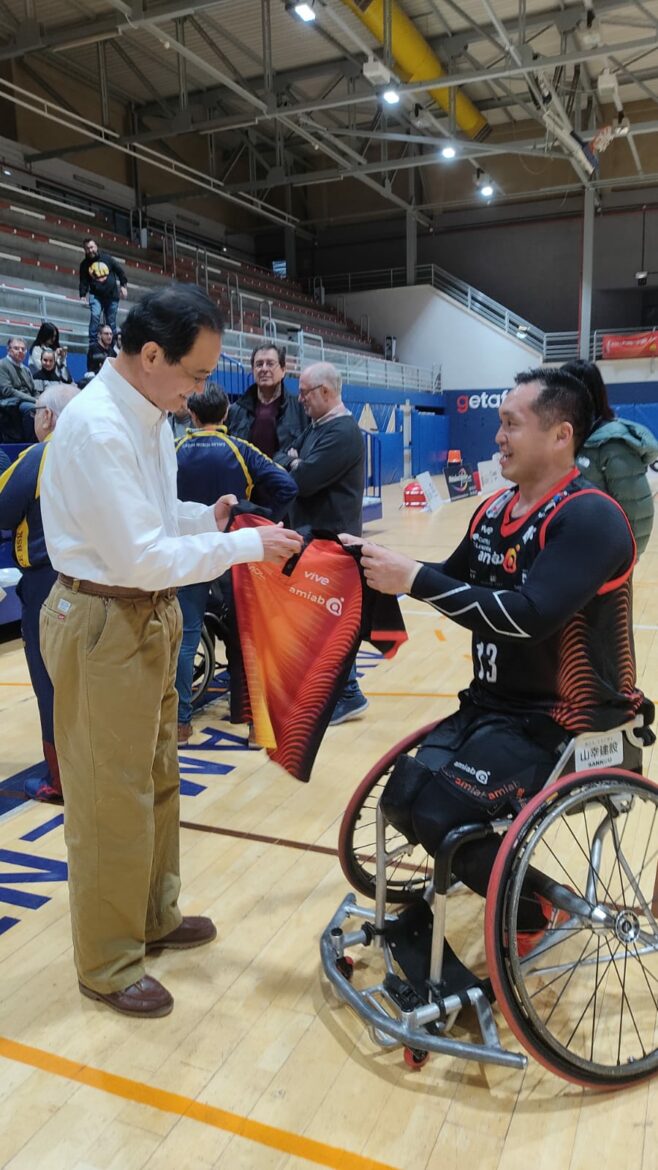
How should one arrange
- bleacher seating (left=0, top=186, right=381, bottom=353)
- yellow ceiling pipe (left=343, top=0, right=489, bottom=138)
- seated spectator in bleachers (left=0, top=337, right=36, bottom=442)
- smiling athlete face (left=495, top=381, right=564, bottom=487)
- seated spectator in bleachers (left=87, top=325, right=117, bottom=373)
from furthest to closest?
yellow ceiling pipe (left=343, top=0, right=489, bottom=138) → bleacher seating (left=0, top=186, right=381, bottom=353) → seated spectator in bleachers (left=87, top=325, right=117, bottom=373) → seated spectator in bleachers (left=0, top=337, right=36, bottom=442) → smiling athlete face (left=495, top=381, right=564, bottom=487)

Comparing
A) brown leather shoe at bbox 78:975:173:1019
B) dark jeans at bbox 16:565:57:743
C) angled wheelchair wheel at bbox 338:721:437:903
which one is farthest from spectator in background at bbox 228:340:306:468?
brown leather shoe at bbox 78:975:173:1019

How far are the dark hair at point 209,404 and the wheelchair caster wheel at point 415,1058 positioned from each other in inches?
93.3

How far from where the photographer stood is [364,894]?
6.91 ft

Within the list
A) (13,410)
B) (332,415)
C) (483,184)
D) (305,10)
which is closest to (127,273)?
(305,10)

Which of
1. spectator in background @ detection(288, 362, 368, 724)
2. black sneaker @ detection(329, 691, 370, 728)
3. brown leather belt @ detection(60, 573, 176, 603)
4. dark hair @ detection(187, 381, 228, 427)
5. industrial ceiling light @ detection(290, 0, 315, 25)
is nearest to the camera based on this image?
brown leather belt @ detection(60, 573, 176, 603)

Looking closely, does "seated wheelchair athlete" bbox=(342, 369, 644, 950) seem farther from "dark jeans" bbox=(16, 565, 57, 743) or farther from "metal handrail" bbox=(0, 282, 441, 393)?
"metal handrail" bbox=(0, 282, 441, 393)

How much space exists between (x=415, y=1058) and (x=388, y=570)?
3.20 feet

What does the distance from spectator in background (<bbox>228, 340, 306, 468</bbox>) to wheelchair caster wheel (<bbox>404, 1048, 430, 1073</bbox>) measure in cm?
283

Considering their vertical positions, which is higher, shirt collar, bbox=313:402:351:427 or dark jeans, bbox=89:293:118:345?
dark jeans, bbox=89:293:118:345

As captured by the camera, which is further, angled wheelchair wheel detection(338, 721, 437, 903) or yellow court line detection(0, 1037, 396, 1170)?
angled wheelchair wheel detection(338, 721, 437, 903)

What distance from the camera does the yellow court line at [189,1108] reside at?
144 cm

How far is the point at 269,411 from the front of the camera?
163 inches

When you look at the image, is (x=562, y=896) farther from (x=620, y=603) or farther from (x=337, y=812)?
(x=337, y=812)

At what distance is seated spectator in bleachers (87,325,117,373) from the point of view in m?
8.14
